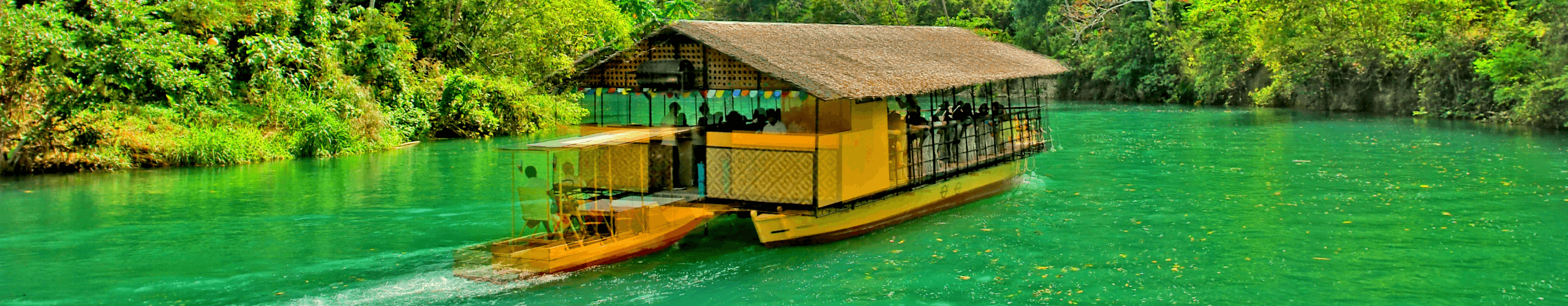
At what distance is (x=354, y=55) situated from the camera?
83.1 feet

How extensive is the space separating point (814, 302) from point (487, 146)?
17.0 meters

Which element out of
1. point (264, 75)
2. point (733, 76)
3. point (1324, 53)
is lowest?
point (733, 76)

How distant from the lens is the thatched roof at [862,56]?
12.1m

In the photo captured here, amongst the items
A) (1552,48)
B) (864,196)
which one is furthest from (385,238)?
(1552,48)

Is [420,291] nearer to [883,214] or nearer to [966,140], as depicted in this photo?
[883,214]

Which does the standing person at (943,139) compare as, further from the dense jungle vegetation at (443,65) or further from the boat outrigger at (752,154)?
the dense jungle vegetation at (443,65)

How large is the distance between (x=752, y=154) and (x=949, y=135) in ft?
11.9

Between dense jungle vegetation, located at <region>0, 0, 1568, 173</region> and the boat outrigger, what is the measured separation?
3.95 meters

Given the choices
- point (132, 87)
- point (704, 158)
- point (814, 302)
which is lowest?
point (814, 302)

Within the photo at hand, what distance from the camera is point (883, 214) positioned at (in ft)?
44.4

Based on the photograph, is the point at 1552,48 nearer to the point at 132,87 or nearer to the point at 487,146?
the point at 487,146

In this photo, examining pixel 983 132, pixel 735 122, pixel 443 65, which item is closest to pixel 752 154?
pixel 735 122

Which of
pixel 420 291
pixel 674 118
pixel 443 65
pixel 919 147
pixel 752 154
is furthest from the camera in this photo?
pixel 443 65

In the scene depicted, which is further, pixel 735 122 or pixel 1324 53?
pixel 1324 53
